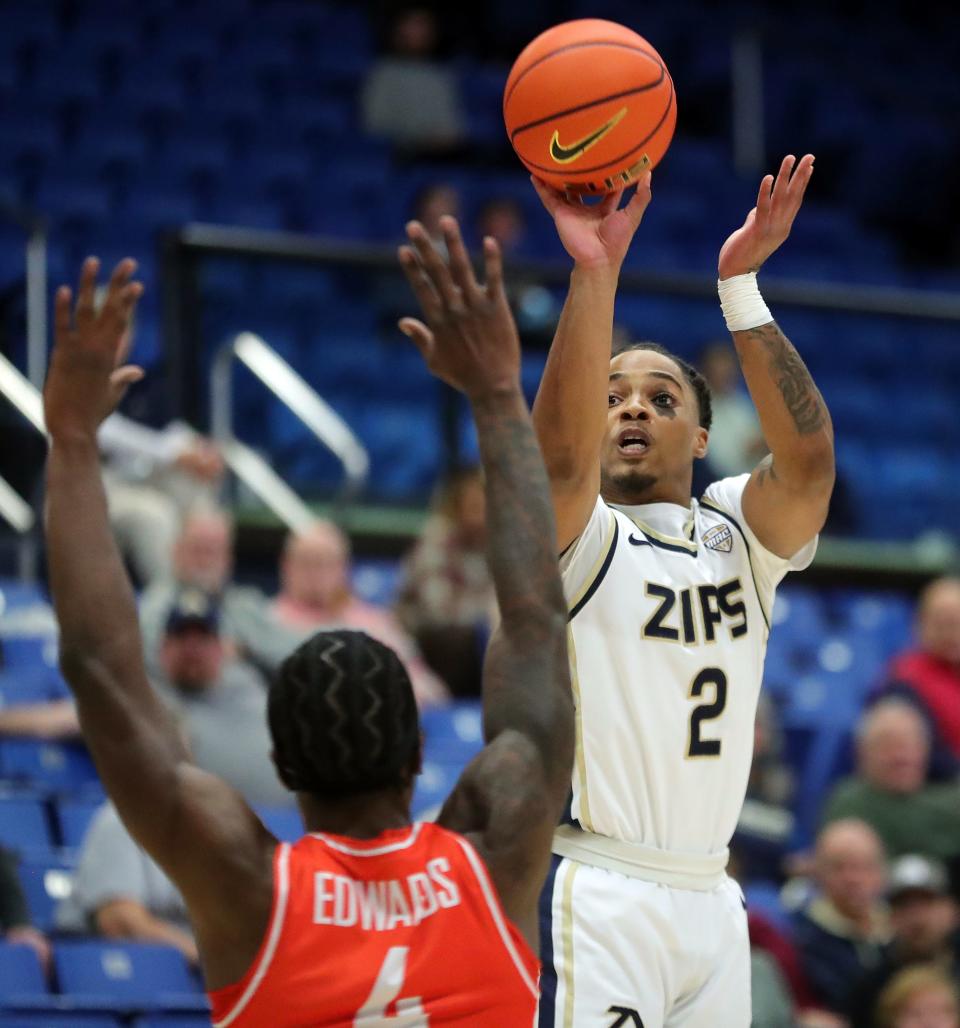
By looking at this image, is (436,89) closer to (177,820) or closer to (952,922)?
(952,922)

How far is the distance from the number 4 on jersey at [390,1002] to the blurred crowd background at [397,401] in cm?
303

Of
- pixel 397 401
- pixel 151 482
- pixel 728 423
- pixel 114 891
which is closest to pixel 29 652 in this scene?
pixel 151 482

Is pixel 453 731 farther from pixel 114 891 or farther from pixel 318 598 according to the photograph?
pixel 114 891

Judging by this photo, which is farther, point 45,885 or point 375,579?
point 375,579

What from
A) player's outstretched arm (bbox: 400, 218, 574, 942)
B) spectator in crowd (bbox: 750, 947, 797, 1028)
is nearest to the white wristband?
player's outstretched arm (bbox: 400, 218, 574, 942)

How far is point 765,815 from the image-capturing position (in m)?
8.81

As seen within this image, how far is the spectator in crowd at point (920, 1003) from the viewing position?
676cm

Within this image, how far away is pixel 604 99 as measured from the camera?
446 centimetres

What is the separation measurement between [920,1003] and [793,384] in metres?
3.13

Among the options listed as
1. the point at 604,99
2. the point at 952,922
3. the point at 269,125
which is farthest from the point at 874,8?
the point at 604,99

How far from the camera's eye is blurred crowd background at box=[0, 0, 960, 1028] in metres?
7.39

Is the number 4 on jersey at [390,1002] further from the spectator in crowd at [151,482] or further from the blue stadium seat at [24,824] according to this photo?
the spectator in crowd at [151,482]

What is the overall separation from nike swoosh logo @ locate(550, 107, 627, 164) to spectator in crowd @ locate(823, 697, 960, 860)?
4.33 meters

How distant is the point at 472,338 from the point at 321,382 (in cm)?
825
